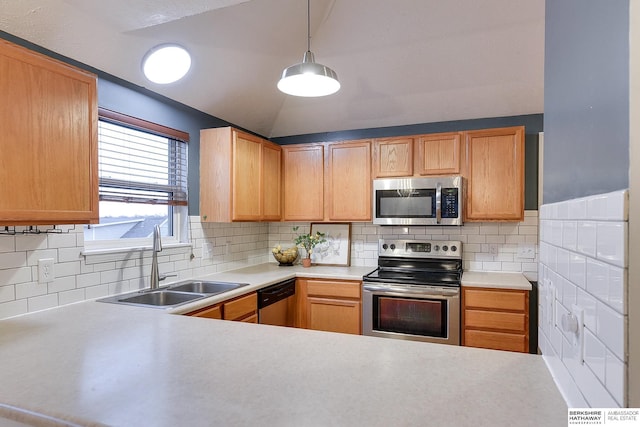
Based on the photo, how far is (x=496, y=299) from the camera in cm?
284

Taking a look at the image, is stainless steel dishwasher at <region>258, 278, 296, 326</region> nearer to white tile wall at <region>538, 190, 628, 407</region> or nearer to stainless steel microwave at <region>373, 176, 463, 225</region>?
stainless steel microwave at <region>373, 176, 463, 225</region>

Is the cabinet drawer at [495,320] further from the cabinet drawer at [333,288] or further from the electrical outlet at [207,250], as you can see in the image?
the electrical outlet at [207,250]

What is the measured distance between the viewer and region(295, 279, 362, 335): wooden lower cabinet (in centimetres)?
321

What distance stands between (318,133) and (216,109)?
1.12 m

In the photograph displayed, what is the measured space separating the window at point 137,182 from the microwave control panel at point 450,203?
2133mm

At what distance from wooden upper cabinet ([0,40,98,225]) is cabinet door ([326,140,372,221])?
87.5 inches

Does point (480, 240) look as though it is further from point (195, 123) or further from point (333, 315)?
point (195, 123)

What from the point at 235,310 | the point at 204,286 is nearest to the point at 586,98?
the point at 235,310

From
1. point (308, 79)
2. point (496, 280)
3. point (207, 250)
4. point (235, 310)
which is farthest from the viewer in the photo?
point (207, 250)

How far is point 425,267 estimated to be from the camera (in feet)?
11.5

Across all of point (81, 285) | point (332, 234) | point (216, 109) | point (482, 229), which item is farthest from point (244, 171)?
point (482, 229)

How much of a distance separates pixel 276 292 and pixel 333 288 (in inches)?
20.7

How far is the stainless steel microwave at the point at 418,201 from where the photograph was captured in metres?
3.12

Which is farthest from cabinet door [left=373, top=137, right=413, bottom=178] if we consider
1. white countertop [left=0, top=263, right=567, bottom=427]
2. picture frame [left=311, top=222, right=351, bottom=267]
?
white countertop [left=0, top=263, right=567, bottom=427]
